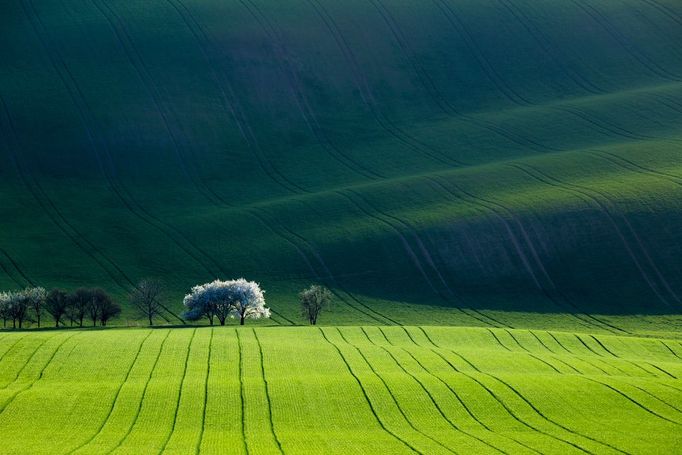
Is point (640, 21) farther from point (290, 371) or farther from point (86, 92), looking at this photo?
point (290, 371)

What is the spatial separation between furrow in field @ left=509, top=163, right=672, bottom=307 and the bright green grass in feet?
68.2

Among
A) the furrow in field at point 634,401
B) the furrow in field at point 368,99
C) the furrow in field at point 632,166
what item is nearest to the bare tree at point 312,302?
the furrow in field at point 634,401

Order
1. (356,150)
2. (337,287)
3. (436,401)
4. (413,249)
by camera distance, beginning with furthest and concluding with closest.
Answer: (356,150) → (413,249) → (337,287) → (436,401)

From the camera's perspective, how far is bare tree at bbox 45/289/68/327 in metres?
58.7

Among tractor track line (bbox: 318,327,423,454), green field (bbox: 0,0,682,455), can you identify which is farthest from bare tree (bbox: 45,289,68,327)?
tractor track line (bbox: 318,327,423,454)

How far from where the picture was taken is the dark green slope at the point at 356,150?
224ft

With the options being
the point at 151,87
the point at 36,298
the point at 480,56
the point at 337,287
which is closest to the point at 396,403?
the point at 36,298

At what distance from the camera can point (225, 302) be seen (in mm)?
58156

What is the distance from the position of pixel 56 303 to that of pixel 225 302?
9529 millimetres

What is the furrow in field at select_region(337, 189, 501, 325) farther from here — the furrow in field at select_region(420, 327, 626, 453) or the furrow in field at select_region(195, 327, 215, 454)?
the furrow in field at select_region(420, 327, 626, 453)

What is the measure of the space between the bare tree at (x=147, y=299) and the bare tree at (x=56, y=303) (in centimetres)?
389

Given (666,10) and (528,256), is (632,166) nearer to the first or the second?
(528,256)

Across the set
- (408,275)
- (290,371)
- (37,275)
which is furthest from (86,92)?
(290,371)

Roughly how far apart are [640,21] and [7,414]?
305 ft
